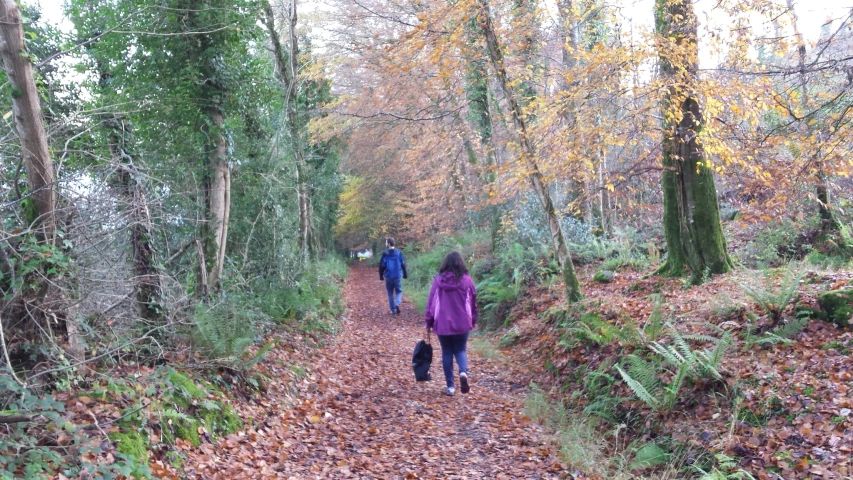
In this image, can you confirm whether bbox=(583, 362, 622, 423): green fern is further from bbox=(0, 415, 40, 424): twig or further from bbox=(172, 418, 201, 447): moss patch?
bbox=(0, 415, 40, 424): twig

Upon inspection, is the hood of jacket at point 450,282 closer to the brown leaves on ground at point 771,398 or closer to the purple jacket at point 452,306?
the purple jacket at point 452,306

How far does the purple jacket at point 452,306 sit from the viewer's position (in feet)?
26.3

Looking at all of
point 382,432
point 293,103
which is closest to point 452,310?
point 382,432

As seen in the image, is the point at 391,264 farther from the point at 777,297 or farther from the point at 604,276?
the point at 777,297

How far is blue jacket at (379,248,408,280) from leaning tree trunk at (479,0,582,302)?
18.8 ft

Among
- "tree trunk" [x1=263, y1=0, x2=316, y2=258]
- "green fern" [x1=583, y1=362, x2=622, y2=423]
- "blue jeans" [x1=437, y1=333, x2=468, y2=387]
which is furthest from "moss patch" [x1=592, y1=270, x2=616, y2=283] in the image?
"tree trunk" [x1=263, y1=0, x2=316, y2=258]

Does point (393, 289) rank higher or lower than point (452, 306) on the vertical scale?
lower

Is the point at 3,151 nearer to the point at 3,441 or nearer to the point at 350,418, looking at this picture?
the point at 3,441

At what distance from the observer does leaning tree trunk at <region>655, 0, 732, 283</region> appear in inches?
349

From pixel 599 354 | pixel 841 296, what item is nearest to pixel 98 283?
pixel 599 354

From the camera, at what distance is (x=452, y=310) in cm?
805

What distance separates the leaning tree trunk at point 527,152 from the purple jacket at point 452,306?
3168mm

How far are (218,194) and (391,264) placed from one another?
22.0 feet

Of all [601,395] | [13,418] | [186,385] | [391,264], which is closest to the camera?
[13,418]
